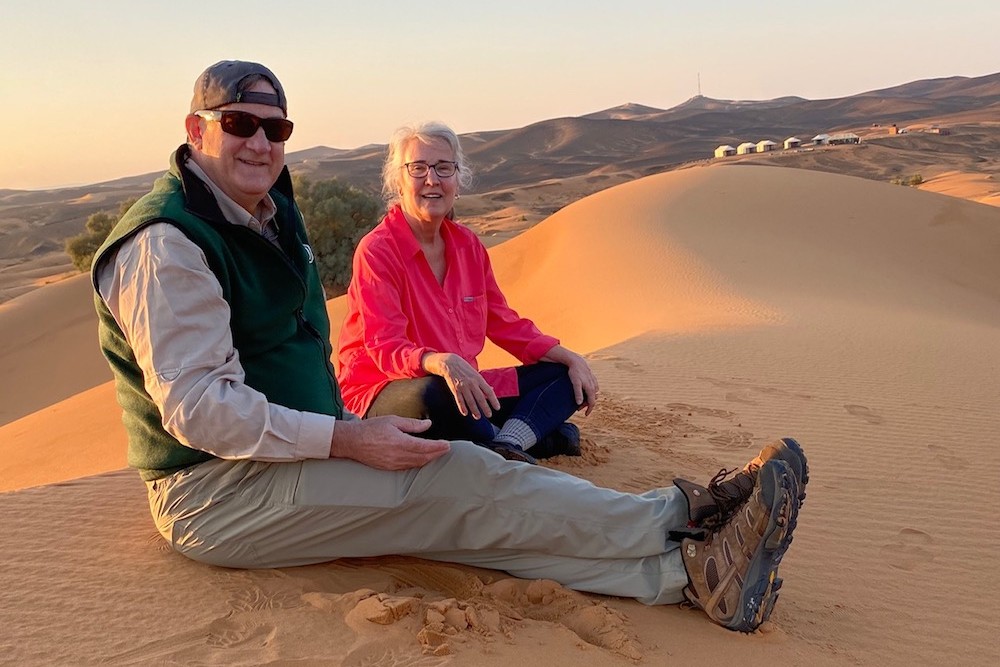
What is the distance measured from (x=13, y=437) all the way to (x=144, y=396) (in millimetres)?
7683

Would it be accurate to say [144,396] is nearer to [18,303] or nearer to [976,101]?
[18,303]

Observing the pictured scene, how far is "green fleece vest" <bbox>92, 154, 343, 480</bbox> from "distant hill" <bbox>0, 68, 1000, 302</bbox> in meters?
26.5

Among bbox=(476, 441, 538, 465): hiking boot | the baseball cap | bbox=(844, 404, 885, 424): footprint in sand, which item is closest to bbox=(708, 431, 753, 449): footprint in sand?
bbox=(844, 404, 885, 424): footprint in sand

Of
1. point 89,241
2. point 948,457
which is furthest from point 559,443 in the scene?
point 89,241

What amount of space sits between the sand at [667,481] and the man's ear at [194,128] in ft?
4.77

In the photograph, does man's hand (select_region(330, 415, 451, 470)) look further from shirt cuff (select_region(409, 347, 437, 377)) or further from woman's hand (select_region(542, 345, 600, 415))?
woman's hand (select_region(542, 345, 600, 415))

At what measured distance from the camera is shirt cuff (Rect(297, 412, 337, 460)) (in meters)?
2.52

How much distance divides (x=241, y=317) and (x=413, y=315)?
1.41 m

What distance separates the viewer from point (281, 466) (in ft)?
8.59

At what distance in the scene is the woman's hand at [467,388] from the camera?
10.8 feet

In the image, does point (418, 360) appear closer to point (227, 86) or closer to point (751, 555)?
point (227, 86)

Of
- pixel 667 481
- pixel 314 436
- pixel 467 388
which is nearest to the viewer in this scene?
pixel 314 436

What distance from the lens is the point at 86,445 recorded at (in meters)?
7.85

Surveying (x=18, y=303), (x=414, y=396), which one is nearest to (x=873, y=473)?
(x=414, y=396)
